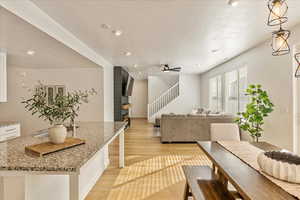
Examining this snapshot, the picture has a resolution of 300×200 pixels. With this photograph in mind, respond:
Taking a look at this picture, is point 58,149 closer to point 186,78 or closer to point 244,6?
point 244,6

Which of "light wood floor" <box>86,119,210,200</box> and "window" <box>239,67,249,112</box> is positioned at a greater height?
"window" <box>239,67,249,112</box>

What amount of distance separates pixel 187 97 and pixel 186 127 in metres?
4.66

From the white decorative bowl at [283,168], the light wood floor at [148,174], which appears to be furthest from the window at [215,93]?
the white decorative bowl at [283,168]

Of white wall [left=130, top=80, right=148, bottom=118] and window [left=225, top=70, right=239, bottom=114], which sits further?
white wall [left=130, top=80, right=148, bottom=118]

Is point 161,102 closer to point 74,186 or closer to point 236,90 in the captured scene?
point 236,90

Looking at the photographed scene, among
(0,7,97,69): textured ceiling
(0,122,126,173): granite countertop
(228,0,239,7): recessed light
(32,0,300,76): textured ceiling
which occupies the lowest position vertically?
(0,122,126,173): granite countertop

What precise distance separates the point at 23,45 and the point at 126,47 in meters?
2.10

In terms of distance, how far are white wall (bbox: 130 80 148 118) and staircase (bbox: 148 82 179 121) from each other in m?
2.32

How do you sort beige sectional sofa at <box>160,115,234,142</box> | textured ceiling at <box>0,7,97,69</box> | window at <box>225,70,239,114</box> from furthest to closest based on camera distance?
window at <box>225,70,239,114</box> < beige sectional sofa at <box>160,115,234,142</box> < textured ceiling at <box>0,7,97,69</box>

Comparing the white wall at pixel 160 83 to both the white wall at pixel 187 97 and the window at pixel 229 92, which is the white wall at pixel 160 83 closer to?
the white wall at pixel 187 97

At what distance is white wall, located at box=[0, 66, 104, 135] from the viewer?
17.4 ft

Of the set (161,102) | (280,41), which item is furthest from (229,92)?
(280,41)

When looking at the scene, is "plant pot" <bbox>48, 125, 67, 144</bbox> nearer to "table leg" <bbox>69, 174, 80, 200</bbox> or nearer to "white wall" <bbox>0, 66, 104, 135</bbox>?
"table leg" <bbox>69, 174, 80, 200</bbox>

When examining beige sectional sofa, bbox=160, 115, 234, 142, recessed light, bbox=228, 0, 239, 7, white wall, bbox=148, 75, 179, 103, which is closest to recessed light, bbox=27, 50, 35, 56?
beige sectional sofa, bbox=160, 115, 234, 142
